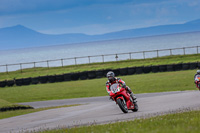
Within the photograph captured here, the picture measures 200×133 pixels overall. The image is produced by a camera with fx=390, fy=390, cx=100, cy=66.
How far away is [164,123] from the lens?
949cm

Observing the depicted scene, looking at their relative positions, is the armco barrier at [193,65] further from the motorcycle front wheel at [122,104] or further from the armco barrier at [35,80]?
the motorcycle front wheel at [122,104]

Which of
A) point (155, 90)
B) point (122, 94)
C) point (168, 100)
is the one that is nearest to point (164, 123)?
point (122, 94)

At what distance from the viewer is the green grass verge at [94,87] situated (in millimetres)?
28781

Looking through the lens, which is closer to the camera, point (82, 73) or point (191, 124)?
point (191, 124)

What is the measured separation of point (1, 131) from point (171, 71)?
26615mm

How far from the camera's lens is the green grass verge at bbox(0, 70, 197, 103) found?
94.4 ft

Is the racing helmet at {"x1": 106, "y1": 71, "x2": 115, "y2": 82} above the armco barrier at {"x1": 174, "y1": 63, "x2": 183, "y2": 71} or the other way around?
above

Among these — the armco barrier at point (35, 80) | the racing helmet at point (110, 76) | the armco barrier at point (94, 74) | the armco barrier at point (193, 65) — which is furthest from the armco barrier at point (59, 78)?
the racing helmet at point (110, 76)

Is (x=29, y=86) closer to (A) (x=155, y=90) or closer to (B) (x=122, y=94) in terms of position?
(A) (x=155, y=90)

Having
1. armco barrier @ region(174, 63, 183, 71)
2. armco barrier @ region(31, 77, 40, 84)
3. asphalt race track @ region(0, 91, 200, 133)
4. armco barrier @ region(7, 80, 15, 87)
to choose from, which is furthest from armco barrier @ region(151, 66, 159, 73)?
asphalt race track @ region(0, 91, 200, 133)

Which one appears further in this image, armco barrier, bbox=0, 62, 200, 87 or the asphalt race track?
armco barrier, bbox=0, 62, 200, 87

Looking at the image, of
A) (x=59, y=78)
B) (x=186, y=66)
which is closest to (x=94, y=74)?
(x=59, y=78)

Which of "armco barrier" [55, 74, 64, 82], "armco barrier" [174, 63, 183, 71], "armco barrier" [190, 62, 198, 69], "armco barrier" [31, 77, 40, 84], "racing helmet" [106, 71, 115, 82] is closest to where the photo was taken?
"racing helmet" [106, 71, 115, 82]

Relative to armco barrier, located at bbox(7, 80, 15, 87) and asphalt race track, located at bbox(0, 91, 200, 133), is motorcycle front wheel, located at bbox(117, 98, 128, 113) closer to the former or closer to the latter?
asphalt race track, located at bbox(0, 91, 200, 133)
